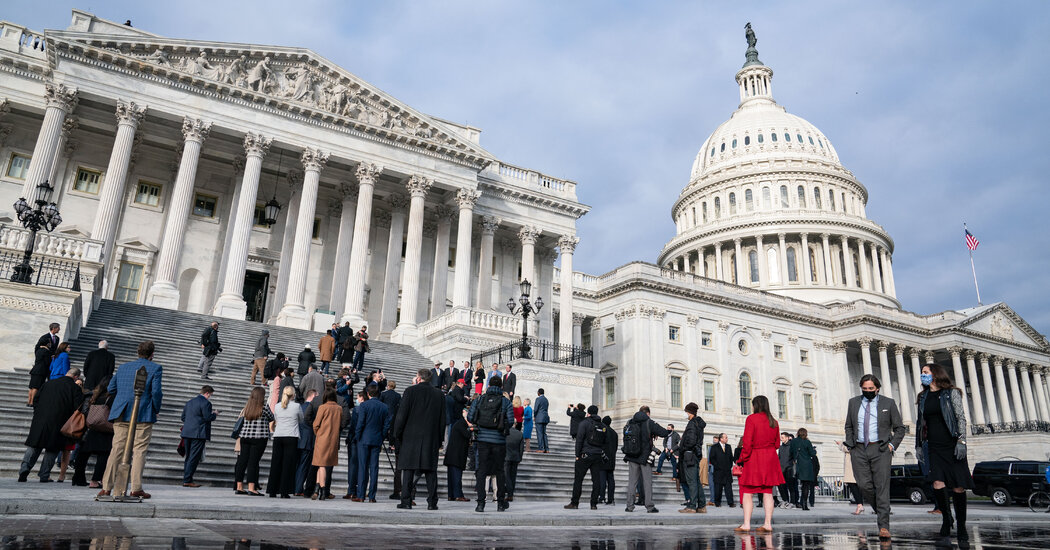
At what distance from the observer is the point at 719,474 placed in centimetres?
1633

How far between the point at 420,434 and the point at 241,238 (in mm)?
22423

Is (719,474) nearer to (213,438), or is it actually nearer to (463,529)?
(463,529)

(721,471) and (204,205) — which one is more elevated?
(204,205)

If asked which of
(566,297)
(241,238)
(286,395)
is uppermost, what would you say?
(566,297)

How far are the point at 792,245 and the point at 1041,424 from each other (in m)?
29.1

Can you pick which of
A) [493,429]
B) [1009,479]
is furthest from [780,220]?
[493,429]

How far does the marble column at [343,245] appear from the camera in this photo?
110ft

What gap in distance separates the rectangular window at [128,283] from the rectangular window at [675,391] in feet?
113

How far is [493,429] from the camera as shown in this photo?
35.1 feet

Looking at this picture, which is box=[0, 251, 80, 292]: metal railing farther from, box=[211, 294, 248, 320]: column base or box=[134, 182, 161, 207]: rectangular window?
box=[134, 182, 161, 207]: rectangular window

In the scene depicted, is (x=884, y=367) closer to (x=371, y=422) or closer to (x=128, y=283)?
(x=128, y=283)

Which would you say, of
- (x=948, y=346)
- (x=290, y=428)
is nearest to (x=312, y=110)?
(x=290, y=428)

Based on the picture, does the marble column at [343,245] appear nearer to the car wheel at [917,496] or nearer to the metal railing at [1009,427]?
the car wheel at [917,496]

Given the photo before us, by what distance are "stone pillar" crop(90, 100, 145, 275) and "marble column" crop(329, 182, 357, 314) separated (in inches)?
309
